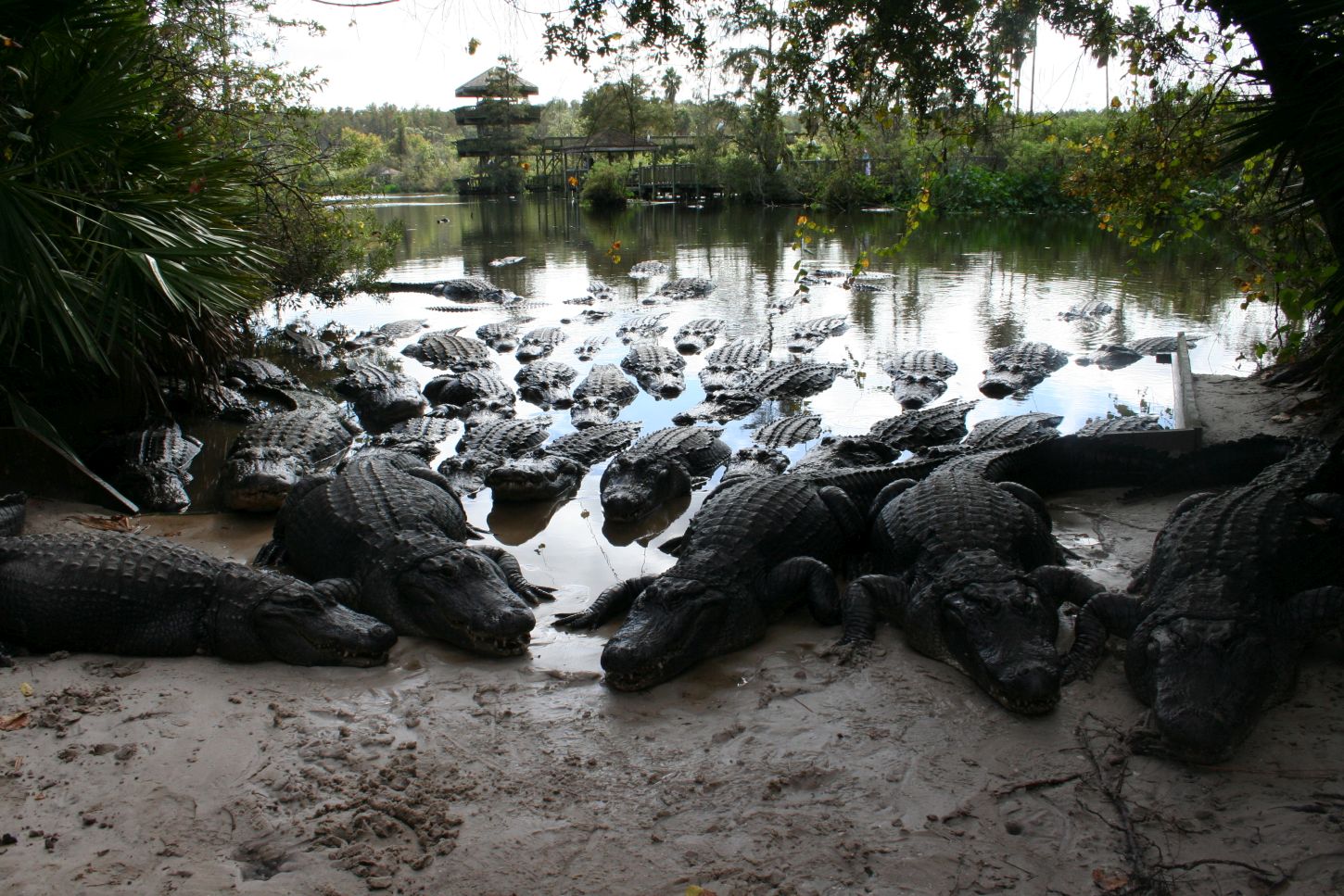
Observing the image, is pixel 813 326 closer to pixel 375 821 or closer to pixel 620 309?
pixel 620 309

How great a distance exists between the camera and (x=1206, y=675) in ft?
10.1

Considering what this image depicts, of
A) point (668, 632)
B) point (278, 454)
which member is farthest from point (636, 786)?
point (278, 454)

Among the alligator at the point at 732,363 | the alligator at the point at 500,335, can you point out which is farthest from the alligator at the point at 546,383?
the alligator at the point at 500,335

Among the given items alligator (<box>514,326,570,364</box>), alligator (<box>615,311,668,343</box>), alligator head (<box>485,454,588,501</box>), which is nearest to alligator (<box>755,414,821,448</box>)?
alligator head (<box>485,454,588,501</box>)

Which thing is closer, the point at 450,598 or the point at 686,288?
the point at 450,598

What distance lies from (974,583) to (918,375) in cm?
615

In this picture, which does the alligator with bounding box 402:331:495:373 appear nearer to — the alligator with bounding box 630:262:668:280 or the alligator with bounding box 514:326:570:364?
the alligator with bounding box 514:326:570:364

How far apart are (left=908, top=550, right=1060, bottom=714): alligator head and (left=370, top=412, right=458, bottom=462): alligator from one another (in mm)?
4720

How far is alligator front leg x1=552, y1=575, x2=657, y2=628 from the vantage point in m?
4.49

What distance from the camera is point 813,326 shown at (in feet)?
42.8

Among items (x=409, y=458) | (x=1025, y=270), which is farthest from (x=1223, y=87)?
(x=1025, y=270)

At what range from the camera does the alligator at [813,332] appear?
12.0 metres

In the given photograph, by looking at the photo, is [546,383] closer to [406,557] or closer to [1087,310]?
[406,557]

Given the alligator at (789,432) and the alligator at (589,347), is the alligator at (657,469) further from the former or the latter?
the alligator at (589,347)
